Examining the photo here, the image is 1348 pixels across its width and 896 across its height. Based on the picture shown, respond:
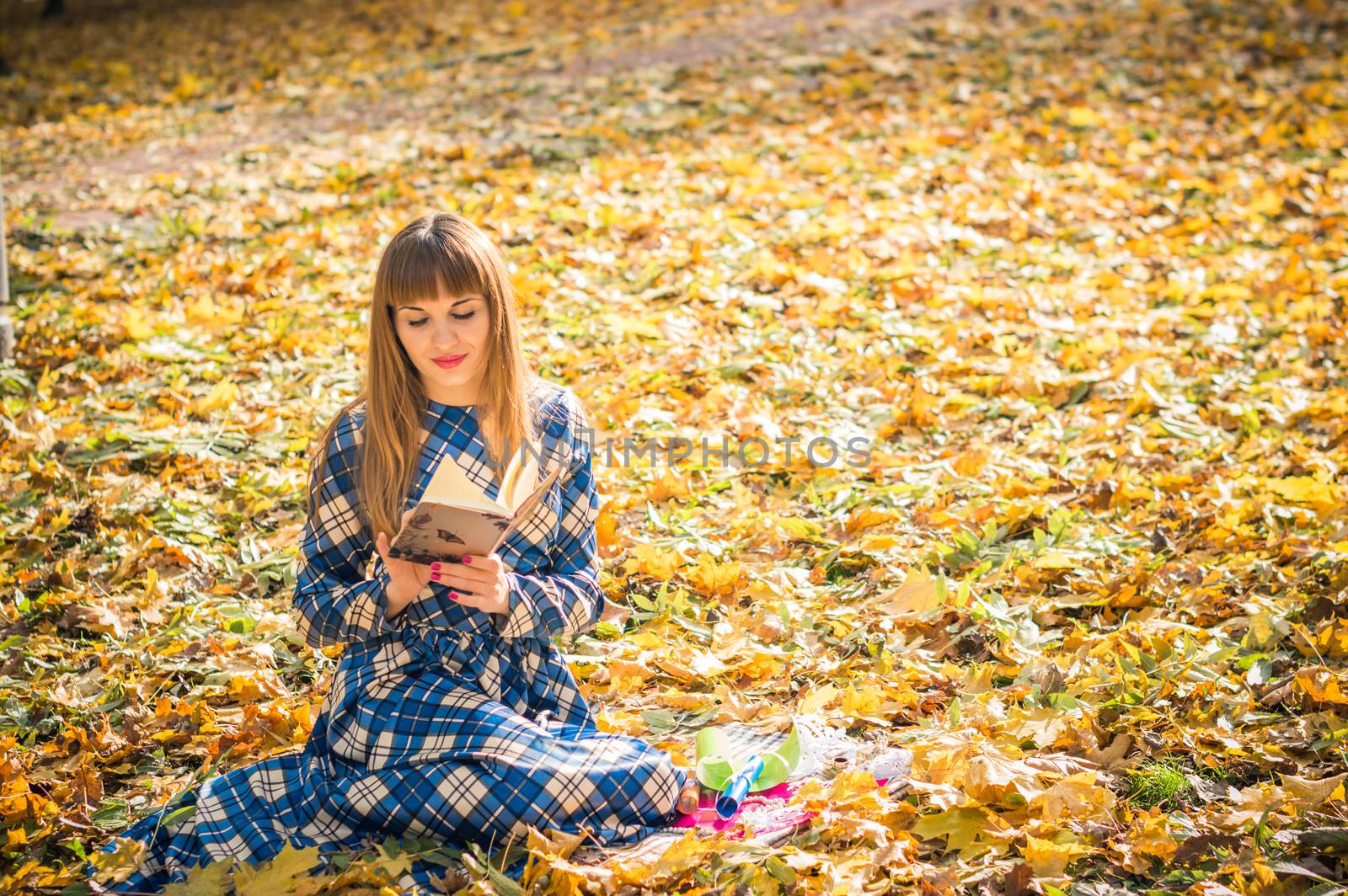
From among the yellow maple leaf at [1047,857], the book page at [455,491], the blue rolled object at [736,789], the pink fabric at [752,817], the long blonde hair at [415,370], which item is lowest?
the yellow maple leaf at [1047,857]

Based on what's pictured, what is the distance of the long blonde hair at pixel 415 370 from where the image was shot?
8.02ft

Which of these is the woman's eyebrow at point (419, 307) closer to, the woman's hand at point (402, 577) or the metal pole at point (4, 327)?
the woman's hand at point (402, 577)

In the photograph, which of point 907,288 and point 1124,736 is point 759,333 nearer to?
point 907,288

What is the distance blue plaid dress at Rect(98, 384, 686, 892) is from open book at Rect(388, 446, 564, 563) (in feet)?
0.68

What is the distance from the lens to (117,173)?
7.34 metres

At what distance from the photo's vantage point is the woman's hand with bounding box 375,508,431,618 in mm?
2318

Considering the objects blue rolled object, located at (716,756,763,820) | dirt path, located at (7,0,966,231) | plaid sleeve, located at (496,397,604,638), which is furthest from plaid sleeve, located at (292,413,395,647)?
dirt path, located at (7,0,966,231)

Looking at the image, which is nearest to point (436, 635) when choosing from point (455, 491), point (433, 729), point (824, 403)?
point (433, 729)

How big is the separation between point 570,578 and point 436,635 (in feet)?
0.99

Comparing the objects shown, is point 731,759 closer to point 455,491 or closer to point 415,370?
point 455,491

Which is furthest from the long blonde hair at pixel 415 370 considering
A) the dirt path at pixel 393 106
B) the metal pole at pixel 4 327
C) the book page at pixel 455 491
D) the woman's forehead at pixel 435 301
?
the dirt path at pixel 393 106

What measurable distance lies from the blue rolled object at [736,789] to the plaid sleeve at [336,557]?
0.77 m

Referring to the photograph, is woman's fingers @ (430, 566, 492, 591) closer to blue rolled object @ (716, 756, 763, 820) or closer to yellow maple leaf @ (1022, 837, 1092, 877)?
blue rolled object @ (716, 756, 763, 820)

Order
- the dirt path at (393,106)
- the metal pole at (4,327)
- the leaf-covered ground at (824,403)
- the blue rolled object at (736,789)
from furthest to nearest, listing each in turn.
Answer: the dirt path at (393,106) → the metal pole at (4,327) → the leaf-covered ground at (824,403) → the blue rolled object at (736,789)
